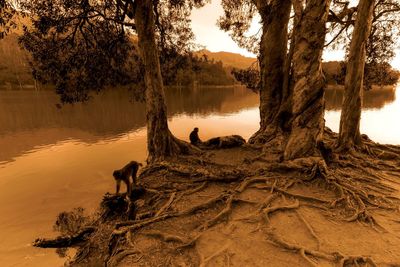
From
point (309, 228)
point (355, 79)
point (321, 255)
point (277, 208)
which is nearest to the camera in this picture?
point (321, 255)

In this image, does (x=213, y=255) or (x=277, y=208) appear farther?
(x=277, y=208)

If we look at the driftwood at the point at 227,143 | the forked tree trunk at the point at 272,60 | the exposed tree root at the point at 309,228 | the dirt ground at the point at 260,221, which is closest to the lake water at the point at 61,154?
the dirt ground at the point at 260,221

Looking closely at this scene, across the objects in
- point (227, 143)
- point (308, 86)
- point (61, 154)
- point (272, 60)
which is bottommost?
point (61, 154)

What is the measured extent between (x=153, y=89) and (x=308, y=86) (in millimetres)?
6038

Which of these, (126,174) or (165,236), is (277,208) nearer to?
(165,236)

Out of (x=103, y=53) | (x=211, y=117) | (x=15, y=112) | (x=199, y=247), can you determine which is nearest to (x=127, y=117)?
(x=211, y=117)

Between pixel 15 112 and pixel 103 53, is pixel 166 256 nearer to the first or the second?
pixel 103 53

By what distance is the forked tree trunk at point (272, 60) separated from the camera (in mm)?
12117

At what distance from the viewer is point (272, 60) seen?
12461mm

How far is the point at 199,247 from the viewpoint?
5.29 metres

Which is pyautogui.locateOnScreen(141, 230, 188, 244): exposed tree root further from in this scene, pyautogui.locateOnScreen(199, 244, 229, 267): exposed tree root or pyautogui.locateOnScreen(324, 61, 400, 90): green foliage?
pyautogui.locateOnScreen(324, 61, 400, 90): green foliage

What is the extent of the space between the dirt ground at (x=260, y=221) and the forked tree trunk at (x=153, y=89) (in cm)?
200

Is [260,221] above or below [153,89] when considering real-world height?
below

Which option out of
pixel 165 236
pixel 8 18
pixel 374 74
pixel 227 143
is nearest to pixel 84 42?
pixel 8 18
